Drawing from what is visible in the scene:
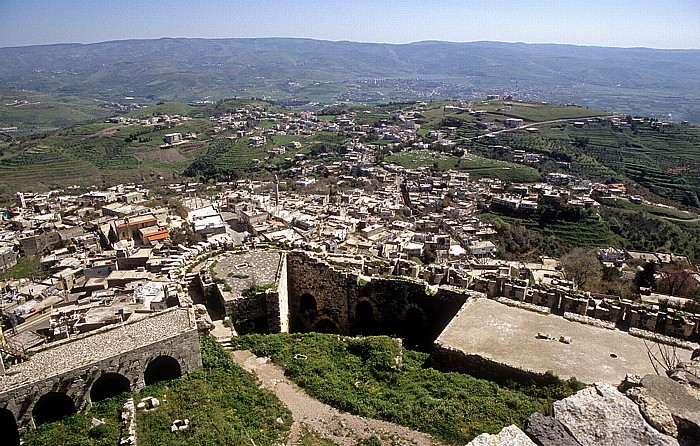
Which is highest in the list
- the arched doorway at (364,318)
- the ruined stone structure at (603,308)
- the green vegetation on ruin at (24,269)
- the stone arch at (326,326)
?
the ruined stone structure at (603,308)

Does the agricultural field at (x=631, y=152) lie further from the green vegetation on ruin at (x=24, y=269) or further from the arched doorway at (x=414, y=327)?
the green vegetation on ruin at (x=24, y=269)

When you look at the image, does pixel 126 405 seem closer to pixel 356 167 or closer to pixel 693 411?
pixel 693 411

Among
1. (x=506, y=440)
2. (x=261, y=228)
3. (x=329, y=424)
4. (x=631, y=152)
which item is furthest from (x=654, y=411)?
(x=631, y=152)

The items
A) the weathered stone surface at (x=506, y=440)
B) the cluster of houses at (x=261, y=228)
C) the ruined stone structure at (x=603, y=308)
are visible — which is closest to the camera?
the weathered stone surface at (x=506, y=440)

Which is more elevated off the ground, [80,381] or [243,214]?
[80,381]

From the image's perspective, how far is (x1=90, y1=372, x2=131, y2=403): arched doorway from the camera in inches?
488

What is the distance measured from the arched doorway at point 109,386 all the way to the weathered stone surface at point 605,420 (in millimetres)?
11050

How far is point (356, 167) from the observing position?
296ft

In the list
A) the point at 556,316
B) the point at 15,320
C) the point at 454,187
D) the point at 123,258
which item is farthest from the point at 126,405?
the point at 454,187

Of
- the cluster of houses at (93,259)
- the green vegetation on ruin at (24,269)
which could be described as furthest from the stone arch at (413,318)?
the green vegetation on ruin at (24,269)

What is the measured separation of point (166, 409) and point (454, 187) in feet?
226

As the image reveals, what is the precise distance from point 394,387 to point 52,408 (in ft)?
29.0

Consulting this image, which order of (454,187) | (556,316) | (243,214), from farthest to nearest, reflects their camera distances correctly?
(454,187)
(243,214)
(556,316)

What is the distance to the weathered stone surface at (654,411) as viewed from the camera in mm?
5359
